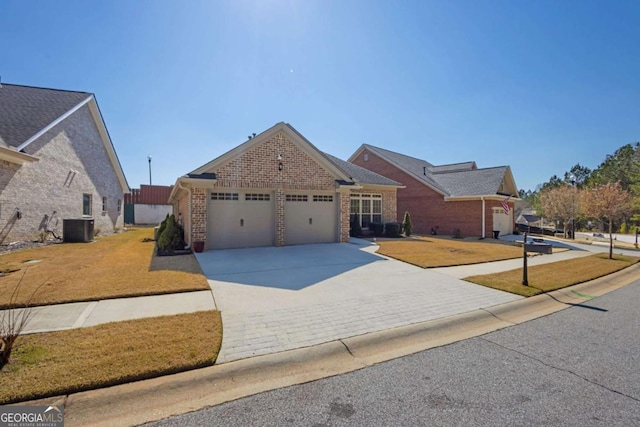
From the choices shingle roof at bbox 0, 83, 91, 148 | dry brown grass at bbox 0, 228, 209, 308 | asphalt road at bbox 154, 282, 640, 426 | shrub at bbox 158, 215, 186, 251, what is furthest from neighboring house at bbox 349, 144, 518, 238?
shingle roof at bbox 0, 83, 91, 148

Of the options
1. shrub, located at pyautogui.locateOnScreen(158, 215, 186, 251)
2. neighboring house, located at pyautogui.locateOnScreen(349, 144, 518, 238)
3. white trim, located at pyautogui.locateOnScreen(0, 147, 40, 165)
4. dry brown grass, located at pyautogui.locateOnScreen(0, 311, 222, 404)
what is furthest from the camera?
neighboring house, located at pyautogui.locateOnScreen(349, 144, 518, 238)

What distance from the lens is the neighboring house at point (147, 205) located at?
30344 millimetres

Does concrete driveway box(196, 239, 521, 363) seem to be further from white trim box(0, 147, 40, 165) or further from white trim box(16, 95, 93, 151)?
white trim box(16, 95, 93, 151)

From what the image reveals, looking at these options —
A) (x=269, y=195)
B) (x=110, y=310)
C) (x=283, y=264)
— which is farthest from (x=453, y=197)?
(x=110, y=310)

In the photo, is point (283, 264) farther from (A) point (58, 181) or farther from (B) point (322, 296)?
(A) point (58, 181)

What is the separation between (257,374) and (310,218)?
9641 mm

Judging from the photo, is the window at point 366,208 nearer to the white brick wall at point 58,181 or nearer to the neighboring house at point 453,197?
the neighboring house at point 453,197

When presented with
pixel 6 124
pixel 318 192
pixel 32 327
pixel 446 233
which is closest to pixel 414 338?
pixel 32 327

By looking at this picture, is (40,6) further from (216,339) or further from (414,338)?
(414,338)

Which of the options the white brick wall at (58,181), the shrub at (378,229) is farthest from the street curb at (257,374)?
the white brick wall at (58,181)

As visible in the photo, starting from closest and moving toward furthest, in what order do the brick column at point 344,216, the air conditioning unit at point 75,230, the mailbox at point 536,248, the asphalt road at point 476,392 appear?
the asphalt road at point 476,392
the mailbox at point 536,248
the brick column at point 344,216
the air conditioning unit at point 75,230

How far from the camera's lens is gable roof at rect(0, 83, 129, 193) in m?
11.5

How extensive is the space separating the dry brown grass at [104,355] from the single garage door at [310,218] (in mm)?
8040

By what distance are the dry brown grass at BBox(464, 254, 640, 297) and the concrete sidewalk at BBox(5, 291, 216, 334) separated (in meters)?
6.72
